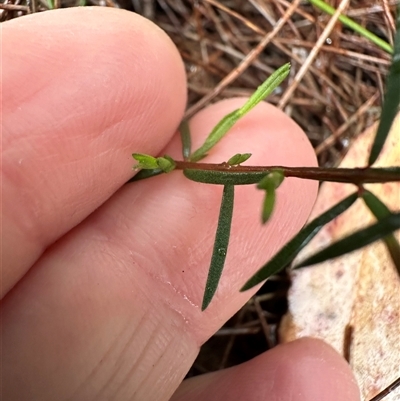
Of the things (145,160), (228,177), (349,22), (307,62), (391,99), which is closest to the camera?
(391,99)

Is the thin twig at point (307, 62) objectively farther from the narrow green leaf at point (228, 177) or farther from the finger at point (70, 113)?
the narrow green leaf at point (228, 177)

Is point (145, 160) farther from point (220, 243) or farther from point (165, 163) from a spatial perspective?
point (220, 243)

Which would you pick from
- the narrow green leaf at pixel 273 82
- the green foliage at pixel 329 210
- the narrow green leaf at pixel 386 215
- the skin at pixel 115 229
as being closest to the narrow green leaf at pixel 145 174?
the skin at pixel 115 229

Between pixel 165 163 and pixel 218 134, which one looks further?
pixel 218 134

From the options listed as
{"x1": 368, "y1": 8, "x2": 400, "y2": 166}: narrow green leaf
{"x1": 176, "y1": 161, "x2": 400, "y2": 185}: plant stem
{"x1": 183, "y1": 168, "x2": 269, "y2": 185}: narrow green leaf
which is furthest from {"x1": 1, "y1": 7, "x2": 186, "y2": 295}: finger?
{"x1": 368, "y1": 8, "x2": 400, "y2": 166}: narrow green leaf

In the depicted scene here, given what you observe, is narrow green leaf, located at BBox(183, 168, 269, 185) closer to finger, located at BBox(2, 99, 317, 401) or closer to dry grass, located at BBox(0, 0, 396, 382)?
finger, located at BBox(2, 99, 317, 401)

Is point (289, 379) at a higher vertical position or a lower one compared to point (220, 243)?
lower

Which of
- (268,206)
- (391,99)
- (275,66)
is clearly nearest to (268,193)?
(268,206)
